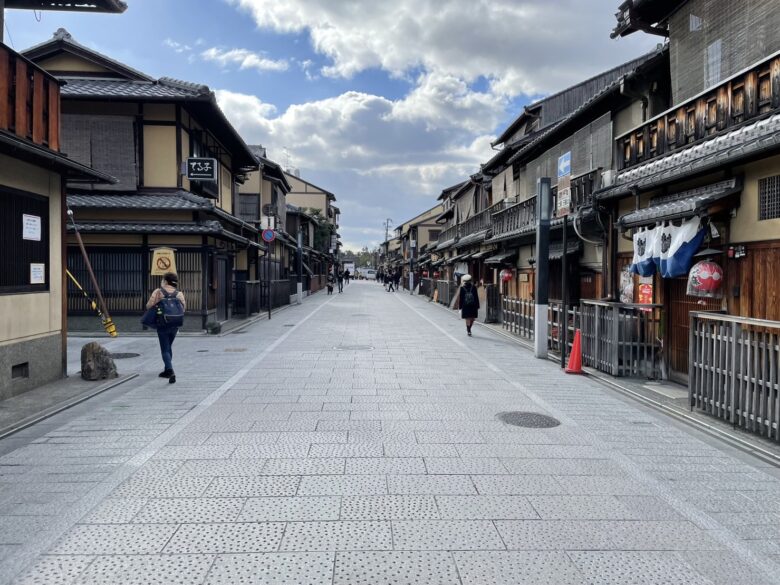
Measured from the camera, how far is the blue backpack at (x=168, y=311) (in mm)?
9109

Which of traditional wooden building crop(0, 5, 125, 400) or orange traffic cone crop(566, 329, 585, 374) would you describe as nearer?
traditional wooden building crop(0, 5, 125, 400)

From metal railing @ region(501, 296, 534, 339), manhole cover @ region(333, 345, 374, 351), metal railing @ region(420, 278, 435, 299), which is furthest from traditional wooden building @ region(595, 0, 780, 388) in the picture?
metal railing @ region(420, 278, 435, 299)

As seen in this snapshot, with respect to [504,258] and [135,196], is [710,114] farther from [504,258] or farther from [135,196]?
[135,196]

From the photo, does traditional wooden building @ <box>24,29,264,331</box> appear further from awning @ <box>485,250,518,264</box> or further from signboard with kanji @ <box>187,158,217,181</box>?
awning @ <box>485,250,518,264</box>

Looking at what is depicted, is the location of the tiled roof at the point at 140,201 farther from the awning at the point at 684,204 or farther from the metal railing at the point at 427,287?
the metal railing at the point at 427,287

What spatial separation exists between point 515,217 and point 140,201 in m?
12.6

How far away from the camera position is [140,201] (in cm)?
1622

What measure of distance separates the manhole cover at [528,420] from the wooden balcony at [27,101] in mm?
8044

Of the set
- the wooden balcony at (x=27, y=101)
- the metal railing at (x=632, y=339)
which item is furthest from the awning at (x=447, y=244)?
the wooden balcony at (x=27, y=101)

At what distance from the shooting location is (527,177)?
1928 centimetres

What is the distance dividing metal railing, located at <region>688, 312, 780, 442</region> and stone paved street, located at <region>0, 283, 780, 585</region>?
0.59 meters

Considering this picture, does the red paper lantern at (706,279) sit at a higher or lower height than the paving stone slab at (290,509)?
higher

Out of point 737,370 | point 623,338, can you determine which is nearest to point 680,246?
point 623,338

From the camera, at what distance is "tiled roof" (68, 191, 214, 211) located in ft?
52.2
